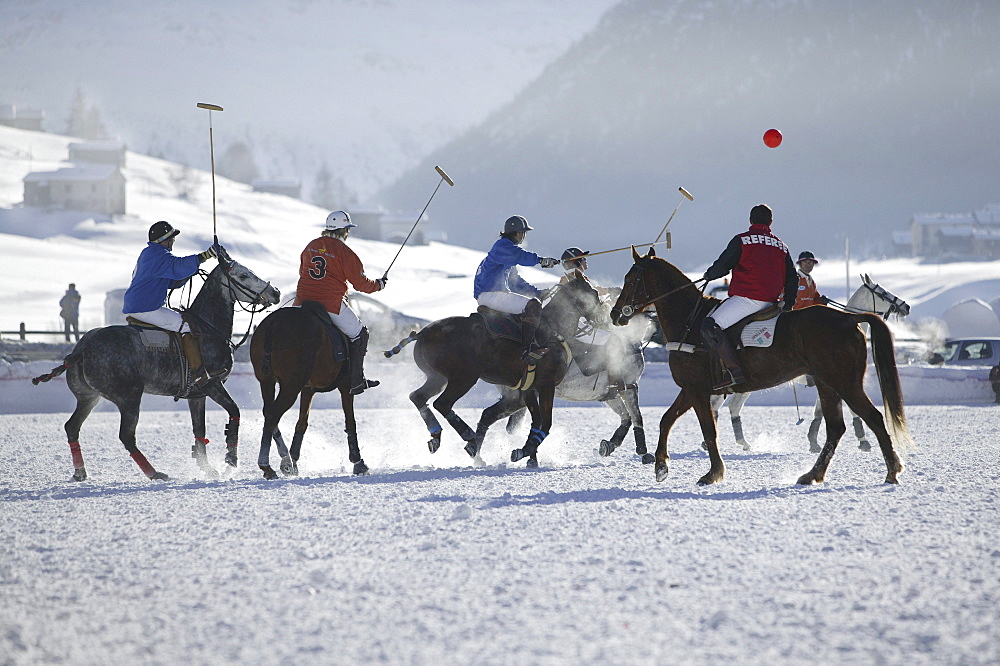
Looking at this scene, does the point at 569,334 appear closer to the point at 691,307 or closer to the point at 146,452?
the point at 691,307

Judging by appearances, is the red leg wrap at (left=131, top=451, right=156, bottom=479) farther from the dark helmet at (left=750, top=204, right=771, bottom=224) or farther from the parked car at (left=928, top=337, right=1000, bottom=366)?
the parked car at (left=928, top=337, right=1000, bottom=366)

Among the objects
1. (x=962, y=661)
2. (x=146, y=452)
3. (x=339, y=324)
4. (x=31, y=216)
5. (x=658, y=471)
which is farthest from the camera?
(x=31, y=216)

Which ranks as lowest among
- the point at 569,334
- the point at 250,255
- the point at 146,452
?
the point at 146,452

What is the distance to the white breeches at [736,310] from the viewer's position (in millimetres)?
8609

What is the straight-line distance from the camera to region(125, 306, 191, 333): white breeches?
958 centimetres

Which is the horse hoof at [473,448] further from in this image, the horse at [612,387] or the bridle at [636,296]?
the bridle at [636,296]

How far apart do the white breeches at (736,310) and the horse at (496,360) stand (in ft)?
7.18

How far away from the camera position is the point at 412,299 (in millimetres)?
51031

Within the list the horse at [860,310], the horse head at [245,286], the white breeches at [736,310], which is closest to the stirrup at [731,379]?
the white breeches at [736,310]

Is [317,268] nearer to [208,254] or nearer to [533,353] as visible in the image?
[208,254]

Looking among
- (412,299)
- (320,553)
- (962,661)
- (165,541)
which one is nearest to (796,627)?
(962,661)

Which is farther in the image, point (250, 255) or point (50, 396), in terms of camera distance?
point (250, 255)

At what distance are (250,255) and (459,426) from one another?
61.3 metres

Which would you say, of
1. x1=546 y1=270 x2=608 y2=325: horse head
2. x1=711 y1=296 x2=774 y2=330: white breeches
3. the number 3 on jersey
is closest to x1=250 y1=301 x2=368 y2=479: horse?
the number 3 on jersey
